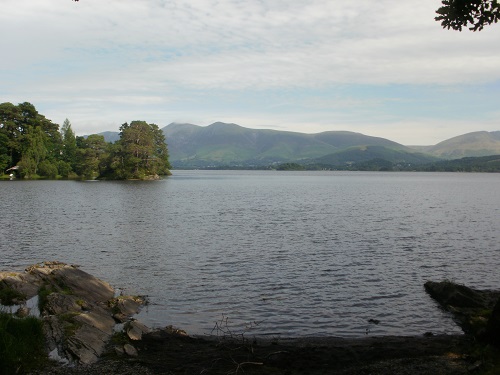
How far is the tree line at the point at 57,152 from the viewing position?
508 feet

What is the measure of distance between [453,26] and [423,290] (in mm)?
17848

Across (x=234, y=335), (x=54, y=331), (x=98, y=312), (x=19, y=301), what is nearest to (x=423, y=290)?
(x=234, y=335)

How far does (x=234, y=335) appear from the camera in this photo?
18.8 metres

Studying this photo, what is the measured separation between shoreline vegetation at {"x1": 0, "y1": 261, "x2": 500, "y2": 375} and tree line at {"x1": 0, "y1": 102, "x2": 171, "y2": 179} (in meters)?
151

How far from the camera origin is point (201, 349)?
16.2m

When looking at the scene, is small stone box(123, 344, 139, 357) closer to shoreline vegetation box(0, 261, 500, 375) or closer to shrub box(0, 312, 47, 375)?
shoreline vegetation box(0, 261, 500, 375)

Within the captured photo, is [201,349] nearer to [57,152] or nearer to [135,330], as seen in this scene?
[135,330]

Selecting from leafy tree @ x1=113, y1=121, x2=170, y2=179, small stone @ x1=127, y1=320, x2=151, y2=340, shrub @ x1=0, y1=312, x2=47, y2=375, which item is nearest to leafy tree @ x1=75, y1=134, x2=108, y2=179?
leafy tree @ x1=113, y1=121, x2=170, y2=179

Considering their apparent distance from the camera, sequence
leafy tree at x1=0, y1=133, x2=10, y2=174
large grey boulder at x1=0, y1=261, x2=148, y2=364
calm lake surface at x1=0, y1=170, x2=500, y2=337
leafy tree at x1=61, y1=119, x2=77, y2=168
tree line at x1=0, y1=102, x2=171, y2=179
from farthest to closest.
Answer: leafy tree at x1=61, y1=119, x2=77, y2=168 < tree line at x1=0, y1=102, x2=171, y2=179 < leafy tree at x1=0, y1=133, x2=10, y2=174 < calm lake surface at x1=0, y1=170, x2=500, y2=337 < large grey boulder at x1=0, y1=261, x2=148, y2=364

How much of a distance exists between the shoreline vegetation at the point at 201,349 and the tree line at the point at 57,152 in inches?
5954

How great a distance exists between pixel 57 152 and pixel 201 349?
646ft

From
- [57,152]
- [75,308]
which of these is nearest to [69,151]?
[57,152]

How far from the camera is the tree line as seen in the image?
154750 millimetres

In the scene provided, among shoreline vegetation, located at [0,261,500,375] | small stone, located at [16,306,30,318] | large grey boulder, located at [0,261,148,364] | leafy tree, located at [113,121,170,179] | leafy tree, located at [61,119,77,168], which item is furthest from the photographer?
leafy tree, located at [61,119,77,168]
